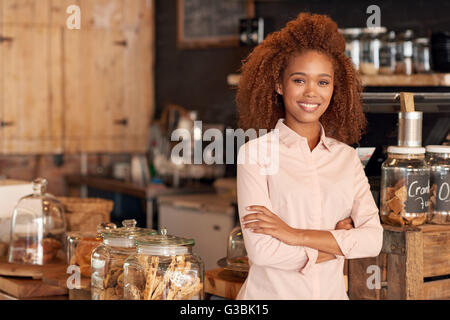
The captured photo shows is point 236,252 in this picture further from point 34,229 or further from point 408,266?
point 34,229

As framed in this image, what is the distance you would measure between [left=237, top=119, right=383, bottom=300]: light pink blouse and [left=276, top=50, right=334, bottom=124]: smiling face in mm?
76

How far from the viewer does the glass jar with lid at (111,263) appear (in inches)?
73.6

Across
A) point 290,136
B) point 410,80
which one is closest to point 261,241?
point 290,136

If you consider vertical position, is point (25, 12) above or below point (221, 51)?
above

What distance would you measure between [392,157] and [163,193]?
2936 mm

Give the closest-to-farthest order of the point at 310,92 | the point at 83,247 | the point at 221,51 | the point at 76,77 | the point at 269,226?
the point at 269,226
the point at 310,92
the point at 83,247
the point at 221,51
the point at 76,77

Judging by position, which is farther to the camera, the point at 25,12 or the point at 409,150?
the point at 25,12

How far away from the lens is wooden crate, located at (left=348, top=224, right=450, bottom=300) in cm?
191

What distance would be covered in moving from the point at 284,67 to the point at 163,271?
0.62 metres

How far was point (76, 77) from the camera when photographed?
5535mm

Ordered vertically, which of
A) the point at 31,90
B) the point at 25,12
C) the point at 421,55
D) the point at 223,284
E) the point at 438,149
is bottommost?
the point at 223,284

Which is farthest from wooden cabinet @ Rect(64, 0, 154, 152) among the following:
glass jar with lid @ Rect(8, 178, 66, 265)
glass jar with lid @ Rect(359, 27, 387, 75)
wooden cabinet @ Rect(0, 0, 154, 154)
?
glass jar with lid @ Rect(8, 178, 66, 265)

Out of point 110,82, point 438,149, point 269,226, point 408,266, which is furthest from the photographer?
point 110,82
